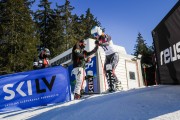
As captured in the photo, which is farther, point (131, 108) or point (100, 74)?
point (100, 74)

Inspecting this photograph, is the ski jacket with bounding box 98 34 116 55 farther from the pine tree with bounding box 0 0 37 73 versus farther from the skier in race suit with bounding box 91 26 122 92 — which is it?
the pine tree with bounding box 0 0 37 73

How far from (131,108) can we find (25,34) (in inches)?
1144

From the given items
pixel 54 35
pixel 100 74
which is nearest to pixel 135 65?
pixel 100 74

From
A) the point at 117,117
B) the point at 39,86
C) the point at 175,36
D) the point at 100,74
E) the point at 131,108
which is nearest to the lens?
the point at 117,117

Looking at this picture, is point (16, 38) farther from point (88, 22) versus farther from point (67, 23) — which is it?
point (88, 22)

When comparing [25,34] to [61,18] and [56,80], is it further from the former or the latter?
[56,80]

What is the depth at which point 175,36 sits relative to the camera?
22.0 feet

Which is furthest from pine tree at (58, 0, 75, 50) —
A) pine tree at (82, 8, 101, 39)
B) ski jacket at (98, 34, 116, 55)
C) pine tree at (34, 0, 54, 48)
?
ski jacket at (98, 34, 116, 55)

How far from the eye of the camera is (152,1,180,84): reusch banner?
667cm

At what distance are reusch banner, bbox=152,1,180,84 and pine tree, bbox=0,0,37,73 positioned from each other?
24083 mm

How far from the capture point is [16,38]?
102ft

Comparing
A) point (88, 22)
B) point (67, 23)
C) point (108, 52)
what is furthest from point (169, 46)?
point (88, 22)

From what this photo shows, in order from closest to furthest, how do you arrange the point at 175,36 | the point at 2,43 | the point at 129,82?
the point at 175,36
the point at 129,82
the point at 2,43

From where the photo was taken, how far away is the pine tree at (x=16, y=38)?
99.5ft
